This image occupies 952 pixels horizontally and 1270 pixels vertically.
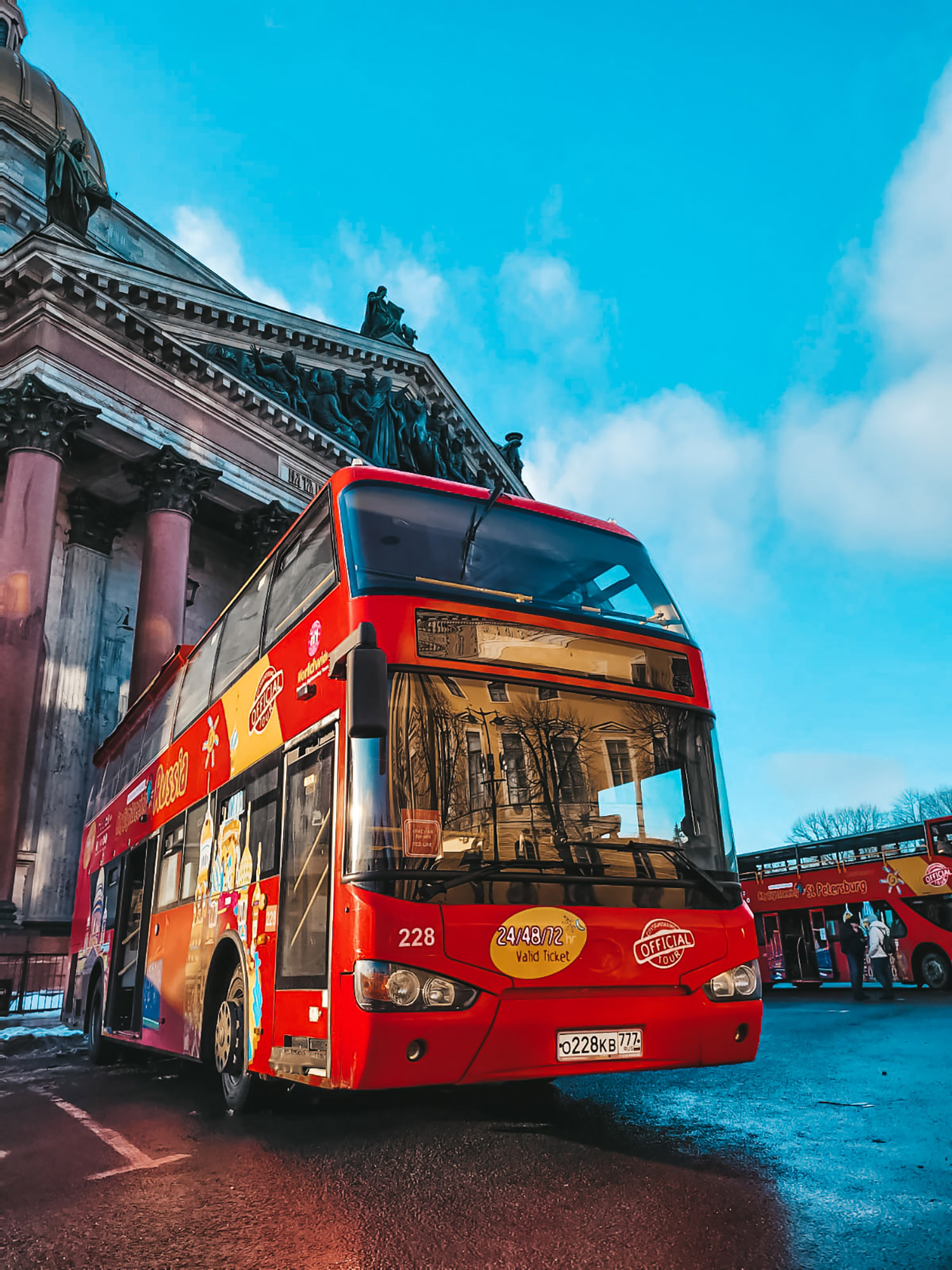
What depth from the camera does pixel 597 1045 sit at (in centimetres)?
477

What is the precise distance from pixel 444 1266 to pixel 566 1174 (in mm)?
1320

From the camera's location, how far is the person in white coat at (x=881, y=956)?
16.7m

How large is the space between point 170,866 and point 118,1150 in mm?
3298

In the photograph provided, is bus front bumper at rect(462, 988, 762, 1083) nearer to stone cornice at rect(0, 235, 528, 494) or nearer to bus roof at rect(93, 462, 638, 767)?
bus roof at rect(93, 462, 638, 767)

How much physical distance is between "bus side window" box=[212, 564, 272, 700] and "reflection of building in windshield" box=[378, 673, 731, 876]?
2448mm

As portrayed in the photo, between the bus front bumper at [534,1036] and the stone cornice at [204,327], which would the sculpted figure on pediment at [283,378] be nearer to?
the stone cornice at [204,327]

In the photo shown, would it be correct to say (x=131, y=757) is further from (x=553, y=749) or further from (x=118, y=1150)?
(x=553, y=749)

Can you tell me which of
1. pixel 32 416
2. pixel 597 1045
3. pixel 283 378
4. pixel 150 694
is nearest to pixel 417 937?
pixel 597 1045

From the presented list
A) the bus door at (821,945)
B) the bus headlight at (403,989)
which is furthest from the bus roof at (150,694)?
the bus door at (821,945)

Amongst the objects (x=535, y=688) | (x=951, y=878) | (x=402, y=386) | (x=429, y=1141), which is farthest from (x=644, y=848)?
(x=402, y=386)

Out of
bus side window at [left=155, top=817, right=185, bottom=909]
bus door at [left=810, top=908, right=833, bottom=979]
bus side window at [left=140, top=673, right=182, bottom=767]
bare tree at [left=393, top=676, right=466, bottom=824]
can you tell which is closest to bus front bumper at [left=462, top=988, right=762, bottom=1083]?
bare tree at [left=393, top=676, right=466, bottom=824]

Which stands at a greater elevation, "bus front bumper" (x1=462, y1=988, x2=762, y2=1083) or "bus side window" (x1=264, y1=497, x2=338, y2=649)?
"bus side window" (x1=264, y1=497, x2=338, y2=649)

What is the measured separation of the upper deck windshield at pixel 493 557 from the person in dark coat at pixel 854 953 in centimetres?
1315

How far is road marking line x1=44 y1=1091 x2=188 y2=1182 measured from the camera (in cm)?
483
